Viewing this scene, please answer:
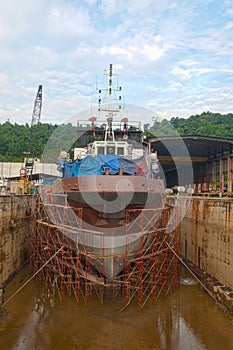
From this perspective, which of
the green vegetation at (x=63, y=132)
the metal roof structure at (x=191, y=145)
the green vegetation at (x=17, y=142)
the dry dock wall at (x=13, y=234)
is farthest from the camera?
the green vegetation at (x=17, y=142)

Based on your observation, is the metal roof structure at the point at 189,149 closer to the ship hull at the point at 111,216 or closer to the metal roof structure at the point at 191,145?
the metal roof structure at the point at 191,145

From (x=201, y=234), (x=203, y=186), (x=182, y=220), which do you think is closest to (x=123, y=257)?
(x=201, y=234)

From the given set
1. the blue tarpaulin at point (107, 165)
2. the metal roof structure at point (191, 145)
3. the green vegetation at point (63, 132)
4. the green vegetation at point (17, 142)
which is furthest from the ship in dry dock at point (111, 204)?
the green vegetation at point (17, 142)

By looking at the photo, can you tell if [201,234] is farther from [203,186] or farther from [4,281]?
[203,186]

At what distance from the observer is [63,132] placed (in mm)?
69438

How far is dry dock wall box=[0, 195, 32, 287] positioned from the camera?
1280cm

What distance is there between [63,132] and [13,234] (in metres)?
56.5

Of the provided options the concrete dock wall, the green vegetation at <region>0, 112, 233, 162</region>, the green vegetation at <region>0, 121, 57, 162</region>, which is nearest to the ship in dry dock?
the concrete dock wall

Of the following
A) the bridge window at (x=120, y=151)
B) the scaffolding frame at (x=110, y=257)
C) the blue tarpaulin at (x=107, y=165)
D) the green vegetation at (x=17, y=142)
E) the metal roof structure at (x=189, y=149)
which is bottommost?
the scaffolding frame at (x=110, y=257)

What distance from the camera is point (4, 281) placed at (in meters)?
12.7

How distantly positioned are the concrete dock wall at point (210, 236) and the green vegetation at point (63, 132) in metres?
39.5

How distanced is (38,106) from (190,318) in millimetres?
35605

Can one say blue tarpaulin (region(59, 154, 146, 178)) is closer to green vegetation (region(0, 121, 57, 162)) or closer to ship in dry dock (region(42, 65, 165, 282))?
ship in dry dock (region(42, 65, 165, 282))

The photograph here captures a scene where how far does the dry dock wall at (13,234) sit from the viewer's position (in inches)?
504
